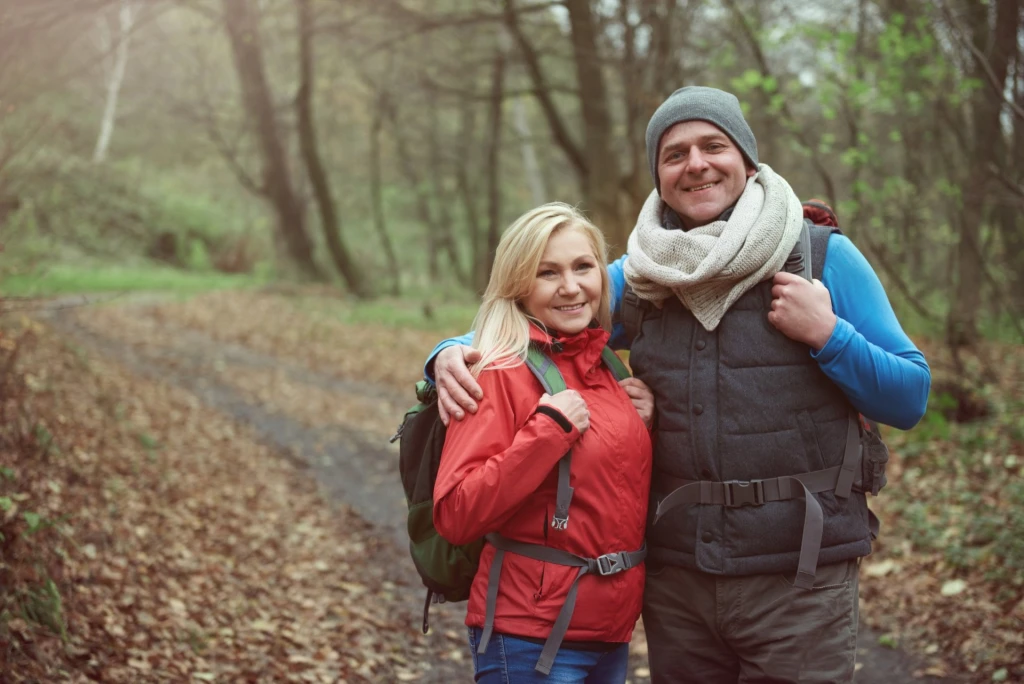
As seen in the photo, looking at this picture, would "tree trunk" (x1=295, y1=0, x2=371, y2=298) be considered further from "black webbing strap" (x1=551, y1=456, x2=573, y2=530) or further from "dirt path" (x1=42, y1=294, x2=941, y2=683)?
"black webbing strap" (x1=551, y1=456, x2=573, y2=530)

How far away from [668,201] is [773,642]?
1.41m

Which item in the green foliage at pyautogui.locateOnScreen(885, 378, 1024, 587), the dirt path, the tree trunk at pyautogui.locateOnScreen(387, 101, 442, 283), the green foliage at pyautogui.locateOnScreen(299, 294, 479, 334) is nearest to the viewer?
the dirt path

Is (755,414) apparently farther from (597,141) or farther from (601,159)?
(597,141)

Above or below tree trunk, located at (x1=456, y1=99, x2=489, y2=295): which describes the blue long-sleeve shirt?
below

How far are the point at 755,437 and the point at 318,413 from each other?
28.8 feet

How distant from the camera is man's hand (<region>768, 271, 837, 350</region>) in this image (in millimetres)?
2445

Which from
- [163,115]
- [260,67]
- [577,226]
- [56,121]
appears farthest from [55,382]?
[163,115]

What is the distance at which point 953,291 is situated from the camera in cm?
927

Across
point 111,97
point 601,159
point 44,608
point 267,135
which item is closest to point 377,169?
point 267,135

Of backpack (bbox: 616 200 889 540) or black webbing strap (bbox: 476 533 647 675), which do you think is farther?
backpack (bbox: 616 200 889 540)

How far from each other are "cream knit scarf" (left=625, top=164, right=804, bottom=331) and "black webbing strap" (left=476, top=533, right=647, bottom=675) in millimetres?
770

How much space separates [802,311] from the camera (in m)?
2.46

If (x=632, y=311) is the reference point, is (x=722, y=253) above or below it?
above

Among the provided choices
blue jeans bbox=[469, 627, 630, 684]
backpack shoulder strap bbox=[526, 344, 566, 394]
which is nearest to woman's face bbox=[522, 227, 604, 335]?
backpack shoulder strap bbox=[526, 344, 566, 394]
